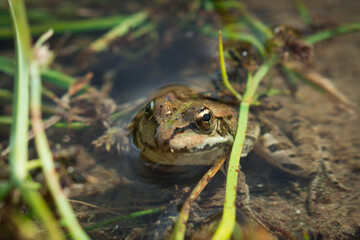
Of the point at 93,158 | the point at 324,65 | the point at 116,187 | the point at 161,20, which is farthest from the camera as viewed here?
the point at 161,20

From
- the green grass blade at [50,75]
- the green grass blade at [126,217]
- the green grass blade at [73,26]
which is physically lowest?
the green grass blade at [126,217]

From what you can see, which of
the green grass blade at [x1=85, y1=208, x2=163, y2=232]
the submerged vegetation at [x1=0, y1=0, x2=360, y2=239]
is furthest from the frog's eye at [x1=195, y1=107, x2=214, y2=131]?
the green grass blade at [x1=85, y1=208, x2=163, y2=232]

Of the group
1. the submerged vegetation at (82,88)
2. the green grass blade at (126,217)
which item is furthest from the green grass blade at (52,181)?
the green grass blade at (126,217)

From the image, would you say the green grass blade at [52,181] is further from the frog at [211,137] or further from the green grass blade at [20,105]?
the frog at [211,137]

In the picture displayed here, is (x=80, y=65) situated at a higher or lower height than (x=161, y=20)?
lower

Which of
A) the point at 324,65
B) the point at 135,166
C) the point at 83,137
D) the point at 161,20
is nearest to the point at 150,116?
the point at 135,166

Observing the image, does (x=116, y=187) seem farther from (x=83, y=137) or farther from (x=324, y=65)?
(x=324, y=65)

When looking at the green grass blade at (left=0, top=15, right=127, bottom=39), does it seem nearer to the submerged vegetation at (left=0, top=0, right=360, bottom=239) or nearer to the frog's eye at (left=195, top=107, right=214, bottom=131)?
the submerged vegetation at (left=0, top=0, right=360, bottom=239)

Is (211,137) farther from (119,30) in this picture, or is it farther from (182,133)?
(119,30)
